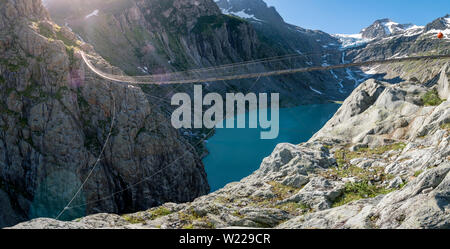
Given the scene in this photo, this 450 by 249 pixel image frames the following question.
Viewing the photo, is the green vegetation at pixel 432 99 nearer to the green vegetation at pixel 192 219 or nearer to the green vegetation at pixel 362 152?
the green vegetation at pixel 362 152

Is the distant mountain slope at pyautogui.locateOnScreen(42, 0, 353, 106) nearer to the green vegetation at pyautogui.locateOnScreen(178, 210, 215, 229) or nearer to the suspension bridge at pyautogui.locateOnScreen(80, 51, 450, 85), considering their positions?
the suspension bridge at pyautogui.locateOnScreen(80, 51, 450, 85)

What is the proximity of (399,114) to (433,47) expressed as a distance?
16324 cm

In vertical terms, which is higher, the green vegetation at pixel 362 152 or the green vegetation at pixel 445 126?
the green vegetation at pixel 445 126

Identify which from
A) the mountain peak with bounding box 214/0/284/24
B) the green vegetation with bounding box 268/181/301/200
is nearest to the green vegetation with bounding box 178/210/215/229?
the green vegetation with bounding box 268/181/301/200

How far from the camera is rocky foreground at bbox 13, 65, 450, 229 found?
4594 millimetres

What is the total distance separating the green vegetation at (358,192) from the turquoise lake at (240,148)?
59.8 ft

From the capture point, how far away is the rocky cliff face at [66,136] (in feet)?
44.6

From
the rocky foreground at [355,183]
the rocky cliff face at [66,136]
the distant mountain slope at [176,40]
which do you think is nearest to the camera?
the rocky foreground at [355,183]

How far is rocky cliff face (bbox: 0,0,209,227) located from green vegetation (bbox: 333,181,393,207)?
1243 cm

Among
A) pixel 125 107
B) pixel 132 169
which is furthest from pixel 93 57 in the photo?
pixel 132 169

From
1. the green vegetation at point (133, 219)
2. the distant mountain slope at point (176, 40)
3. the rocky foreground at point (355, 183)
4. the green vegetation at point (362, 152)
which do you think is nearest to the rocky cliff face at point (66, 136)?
the green vegetation at point (133, 219)

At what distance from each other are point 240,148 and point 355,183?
28.8 meters

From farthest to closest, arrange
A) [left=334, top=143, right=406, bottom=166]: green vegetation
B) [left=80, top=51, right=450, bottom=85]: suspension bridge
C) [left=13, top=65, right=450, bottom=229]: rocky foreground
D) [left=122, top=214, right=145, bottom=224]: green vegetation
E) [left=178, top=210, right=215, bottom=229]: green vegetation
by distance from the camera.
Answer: [left=80, top=51, right=450, bottom=85]: suspension bridge, [left=334, top=143, right=406, bottom=166]: green vegetation, [left=122, top=214, right=145, bottom=224]: green vegetation, [left=178, top=210, right=215, bottom=229]: green vegetation, [left=13, top=65, right=450, bottom=229]: rocky foreground
